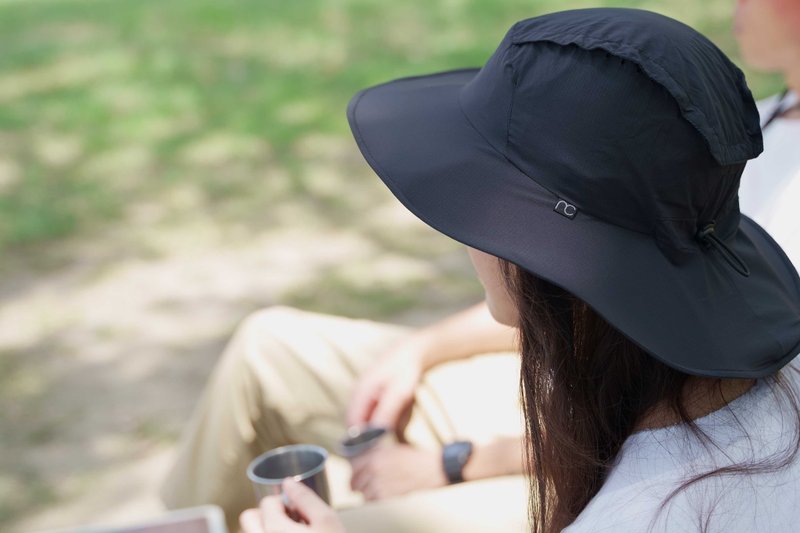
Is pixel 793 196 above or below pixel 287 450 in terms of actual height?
above

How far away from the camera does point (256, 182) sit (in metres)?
4.57

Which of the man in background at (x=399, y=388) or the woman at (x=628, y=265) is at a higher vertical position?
the woman at (x=628, y=265)

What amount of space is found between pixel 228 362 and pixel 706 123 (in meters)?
1.34

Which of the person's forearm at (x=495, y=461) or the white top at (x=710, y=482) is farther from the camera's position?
the person's forearm at (x=495, y=461)

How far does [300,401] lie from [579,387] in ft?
3.40

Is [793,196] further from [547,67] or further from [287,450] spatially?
[287,450]

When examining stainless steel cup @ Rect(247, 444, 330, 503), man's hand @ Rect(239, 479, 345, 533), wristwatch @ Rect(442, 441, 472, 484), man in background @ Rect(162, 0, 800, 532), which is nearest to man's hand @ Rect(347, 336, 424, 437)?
man in background @ Rect(162, 0, 800, 532)

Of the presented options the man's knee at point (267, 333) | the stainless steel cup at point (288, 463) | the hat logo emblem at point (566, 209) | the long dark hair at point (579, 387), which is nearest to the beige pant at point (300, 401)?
the man's knee at point (267, 333)

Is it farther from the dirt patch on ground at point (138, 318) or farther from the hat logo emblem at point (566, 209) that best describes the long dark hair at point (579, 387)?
the dirt patch on ground at point (138, 318)

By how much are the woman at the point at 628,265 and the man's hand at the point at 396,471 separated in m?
0.59

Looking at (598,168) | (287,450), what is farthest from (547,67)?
(287,450)

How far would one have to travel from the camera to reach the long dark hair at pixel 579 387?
1.17m

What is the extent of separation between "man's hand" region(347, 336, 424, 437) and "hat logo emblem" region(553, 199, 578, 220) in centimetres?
91

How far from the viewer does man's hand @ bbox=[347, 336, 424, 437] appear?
6.46ft
